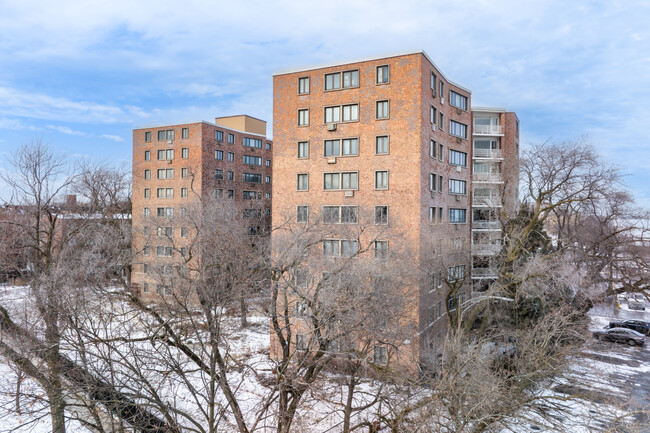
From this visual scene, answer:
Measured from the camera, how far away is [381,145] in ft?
81.4

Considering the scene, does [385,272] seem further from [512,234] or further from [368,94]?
[368,94]

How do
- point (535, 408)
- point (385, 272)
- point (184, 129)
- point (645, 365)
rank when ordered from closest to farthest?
point (535, 408), point (385, 272), point (645, 365), point (184, 129)

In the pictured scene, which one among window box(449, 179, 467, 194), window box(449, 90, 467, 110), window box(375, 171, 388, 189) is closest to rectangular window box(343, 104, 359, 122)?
window box(375, 171, 388, 189)

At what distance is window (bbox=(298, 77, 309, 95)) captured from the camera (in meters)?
26.5

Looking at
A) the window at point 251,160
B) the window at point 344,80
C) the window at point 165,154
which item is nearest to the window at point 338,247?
the window at point 344,80

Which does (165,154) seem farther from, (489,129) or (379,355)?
(489,129)

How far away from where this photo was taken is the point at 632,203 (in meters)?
27.6

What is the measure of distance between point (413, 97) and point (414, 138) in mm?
2374

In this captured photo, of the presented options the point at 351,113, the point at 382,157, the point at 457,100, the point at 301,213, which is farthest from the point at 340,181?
the point at 457,100

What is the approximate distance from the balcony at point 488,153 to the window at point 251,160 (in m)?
25.6

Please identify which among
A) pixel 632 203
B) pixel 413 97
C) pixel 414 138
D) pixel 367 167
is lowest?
pixel 632 203

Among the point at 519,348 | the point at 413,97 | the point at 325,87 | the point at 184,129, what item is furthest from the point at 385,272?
the point at 184,129

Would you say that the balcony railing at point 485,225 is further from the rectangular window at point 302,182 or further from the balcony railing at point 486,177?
the rectangular window at point 302,182

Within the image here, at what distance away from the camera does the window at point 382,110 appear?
80.2 feet
